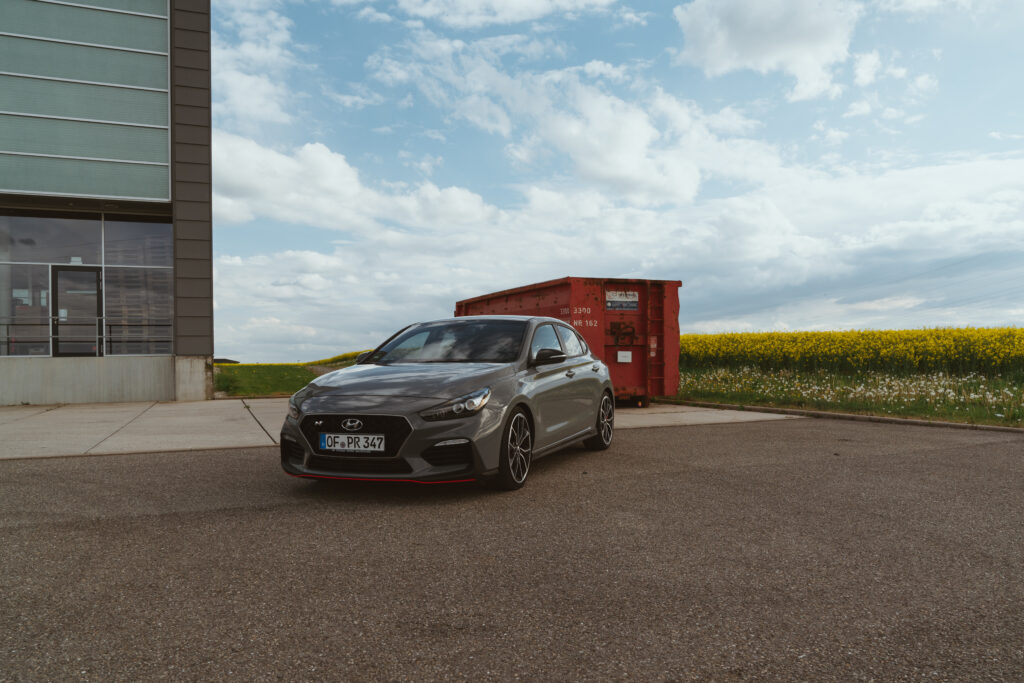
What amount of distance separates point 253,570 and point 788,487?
4.28 metres

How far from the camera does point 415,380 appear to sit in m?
5.57

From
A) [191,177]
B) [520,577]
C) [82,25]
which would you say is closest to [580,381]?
[520,577]

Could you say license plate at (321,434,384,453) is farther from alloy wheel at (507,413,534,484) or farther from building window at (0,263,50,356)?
building window at (0,263,50,356)

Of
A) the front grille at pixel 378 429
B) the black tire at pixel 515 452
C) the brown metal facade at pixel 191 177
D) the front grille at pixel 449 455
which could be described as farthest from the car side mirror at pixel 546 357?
the brown metal facade at pixel 191 177

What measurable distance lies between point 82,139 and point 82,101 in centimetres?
88

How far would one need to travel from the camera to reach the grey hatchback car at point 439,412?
518 centimetres

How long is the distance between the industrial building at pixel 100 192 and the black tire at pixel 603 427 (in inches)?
435

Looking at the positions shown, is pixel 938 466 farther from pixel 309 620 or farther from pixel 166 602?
pixel 166 602

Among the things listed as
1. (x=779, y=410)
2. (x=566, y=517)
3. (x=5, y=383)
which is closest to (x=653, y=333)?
(x=779, y=410)

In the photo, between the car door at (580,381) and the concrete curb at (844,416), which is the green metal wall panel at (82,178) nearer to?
the car door at (580,381)

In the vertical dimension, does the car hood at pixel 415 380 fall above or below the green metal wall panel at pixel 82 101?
below

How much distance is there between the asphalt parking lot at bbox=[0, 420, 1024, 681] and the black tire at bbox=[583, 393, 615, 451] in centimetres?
145

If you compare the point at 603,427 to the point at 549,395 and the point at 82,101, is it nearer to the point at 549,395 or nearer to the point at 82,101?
the point at 549,395

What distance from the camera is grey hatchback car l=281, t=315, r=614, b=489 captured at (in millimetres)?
5180
